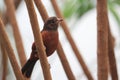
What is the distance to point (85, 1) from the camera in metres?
1.69

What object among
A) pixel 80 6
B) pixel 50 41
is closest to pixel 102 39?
pixel 50 41

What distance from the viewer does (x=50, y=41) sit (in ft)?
4.53

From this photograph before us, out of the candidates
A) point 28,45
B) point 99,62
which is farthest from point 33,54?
point 28,45

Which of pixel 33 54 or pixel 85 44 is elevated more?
pixel 33 54

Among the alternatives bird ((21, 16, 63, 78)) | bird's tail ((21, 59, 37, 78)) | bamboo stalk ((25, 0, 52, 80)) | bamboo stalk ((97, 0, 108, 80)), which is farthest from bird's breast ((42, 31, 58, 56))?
bamboo stalk ((25, 0, 52, 80))

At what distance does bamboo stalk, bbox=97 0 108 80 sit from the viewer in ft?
3.45

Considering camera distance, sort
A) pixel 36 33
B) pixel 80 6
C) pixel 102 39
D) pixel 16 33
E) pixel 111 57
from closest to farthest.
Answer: pixel 36 33 → pixel 102 39 → pixel 111 57 → pixel 16 33 → pixel 80 6

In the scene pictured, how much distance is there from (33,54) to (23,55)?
0.11 ft

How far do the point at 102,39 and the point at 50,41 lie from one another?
1.17 feet

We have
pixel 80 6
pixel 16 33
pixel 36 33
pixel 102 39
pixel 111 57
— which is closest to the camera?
pixel 36 33

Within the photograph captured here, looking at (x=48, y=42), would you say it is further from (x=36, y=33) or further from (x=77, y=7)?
(x=36, y=33)

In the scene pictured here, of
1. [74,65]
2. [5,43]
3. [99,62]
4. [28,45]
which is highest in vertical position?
[5,43]

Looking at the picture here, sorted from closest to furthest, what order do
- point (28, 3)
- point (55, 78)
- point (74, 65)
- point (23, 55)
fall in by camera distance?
point (28, 3)
point (23, 55)
point (55, 78)
point (74, 65)

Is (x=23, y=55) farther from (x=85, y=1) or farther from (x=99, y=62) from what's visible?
(x=85, y=1)
